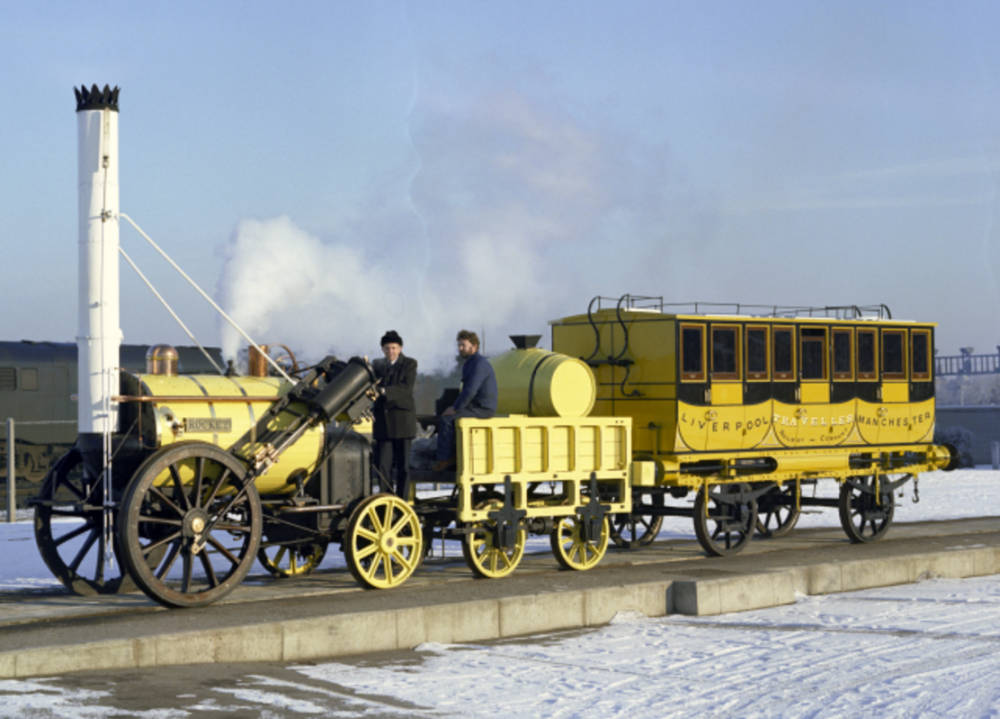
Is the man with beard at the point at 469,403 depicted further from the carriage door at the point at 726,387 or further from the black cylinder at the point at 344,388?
the carriage door at the point at 726,387

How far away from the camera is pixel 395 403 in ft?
43.4

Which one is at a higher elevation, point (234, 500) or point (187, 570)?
point (234, 500)

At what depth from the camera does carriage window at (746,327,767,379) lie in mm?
16312

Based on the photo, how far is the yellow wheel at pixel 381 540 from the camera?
12453 mm

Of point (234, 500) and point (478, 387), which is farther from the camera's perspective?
point (478, 387)

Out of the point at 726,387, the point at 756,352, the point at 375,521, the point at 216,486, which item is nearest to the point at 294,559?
the point at 375,521

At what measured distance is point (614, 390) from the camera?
16.1 m

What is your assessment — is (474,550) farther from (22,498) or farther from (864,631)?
(22,498)

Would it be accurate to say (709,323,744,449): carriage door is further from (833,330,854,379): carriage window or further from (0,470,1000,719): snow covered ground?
(0,470,1000,719): snow covered ground

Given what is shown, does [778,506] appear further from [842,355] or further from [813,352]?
[813,352]

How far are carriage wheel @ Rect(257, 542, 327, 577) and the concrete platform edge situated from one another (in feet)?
9.82

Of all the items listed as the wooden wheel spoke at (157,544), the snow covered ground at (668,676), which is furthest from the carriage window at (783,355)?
the wooden wheel spoke at (157,544)

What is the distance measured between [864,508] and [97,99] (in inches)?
416

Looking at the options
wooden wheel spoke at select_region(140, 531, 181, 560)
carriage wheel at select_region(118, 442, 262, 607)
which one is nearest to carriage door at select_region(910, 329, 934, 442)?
carriage wheel at select_region(118, 442, 262, 607)
